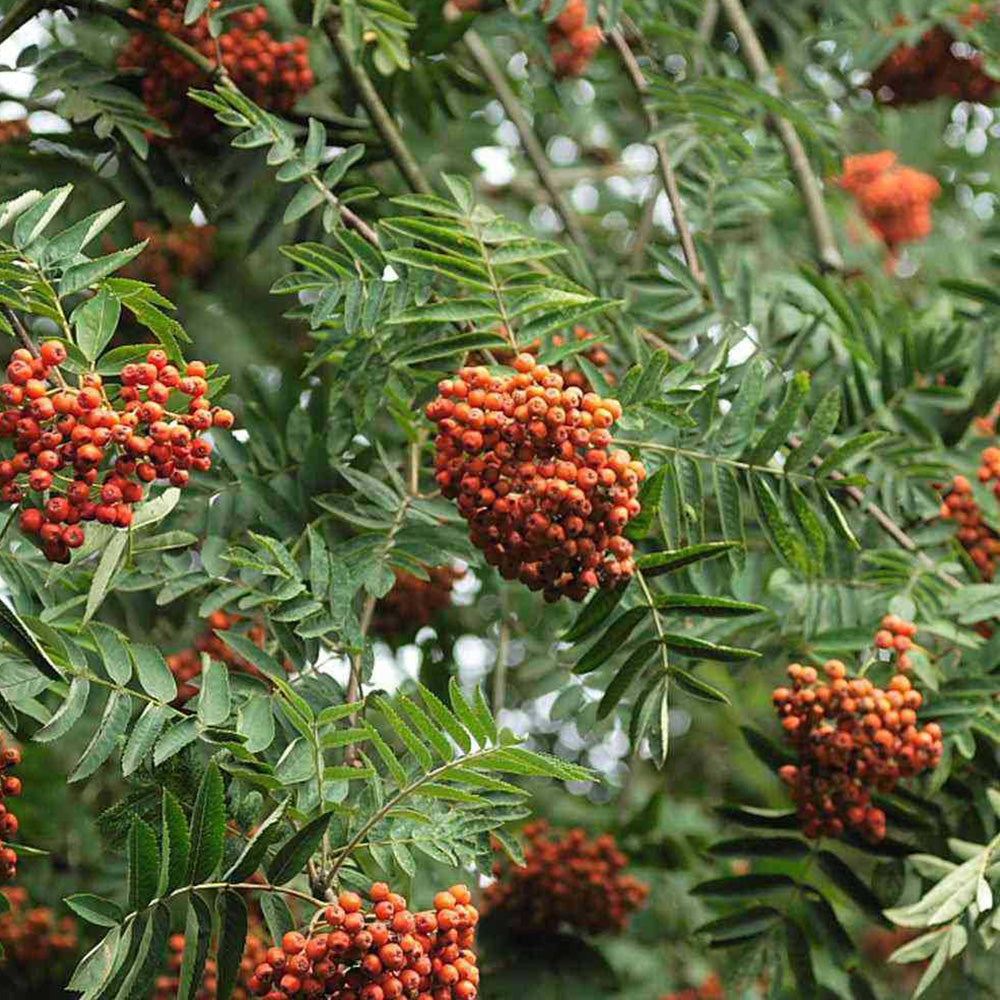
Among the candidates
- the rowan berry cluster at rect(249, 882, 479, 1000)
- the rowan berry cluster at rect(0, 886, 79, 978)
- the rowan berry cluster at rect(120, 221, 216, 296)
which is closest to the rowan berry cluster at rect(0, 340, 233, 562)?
the rowan berry cluster at rect(249, 882, 479, 1000)

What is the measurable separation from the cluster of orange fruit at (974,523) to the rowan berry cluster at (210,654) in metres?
1.55

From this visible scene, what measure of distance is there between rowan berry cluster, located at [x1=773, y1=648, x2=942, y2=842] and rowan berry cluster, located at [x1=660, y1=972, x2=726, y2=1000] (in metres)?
1.81

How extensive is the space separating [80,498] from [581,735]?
1665 millimetres

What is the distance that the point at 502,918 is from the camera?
4.11 metres

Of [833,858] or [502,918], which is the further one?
[502,918]

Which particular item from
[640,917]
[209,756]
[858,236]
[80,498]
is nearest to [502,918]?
[640,917]

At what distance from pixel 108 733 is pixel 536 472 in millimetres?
788

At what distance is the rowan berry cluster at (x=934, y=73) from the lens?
16.6 ft

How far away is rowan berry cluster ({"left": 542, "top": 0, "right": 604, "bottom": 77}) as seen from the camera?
183 inches

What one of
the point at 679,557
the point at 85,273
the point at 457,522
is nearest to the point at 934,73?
the point at 457,522

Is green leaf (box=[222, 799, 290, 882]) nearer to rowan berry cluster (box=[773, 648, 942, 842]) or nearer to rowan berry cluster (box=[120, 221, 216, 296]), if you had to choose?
rowan berry cluster (box=[773, 648, 942, 842])

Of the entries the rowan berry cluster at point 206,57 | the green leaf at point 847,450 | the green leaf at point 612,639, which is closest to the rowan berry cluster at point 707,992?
the green leaf at point 612,639

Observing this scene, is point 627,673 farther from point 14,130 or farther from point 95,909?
point 14,130

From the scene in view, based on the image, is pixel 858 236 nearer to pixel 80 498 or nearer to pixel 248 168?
pixel 248 168
